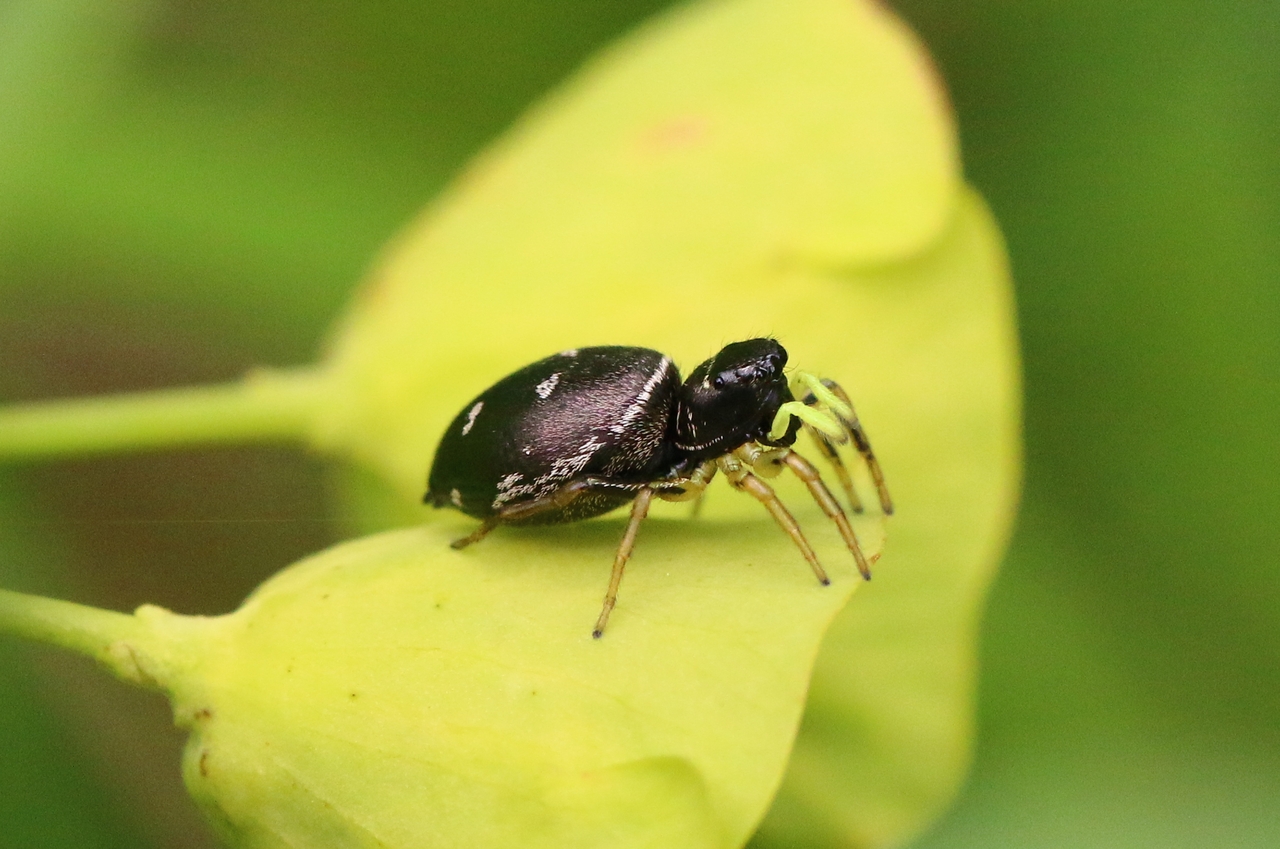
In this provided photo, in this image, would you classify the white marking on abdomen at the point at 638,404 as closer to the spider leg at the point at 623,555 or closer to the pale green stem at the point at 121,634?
the spider leg at the point at 623,555

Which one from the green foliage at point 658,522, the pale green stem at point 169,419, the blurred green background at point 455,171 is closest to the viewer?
the green foliage at point 658,522

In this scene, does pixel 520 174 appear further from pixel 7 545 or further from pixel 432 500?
pixel 7 545

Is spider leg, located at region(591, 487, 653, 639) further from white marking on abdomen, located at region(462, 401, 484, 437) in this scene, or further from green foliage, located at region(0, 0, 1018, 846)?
white marking on abdomen, located at region(462, 401, 484, 437)

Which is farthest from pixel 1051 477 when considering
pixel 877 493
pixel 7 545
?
pixel 7 545

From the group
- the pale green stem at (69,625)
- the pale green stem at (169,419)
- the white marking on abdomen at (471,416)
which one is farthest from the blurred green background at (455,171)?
the white marking on abdomen at (471,416)

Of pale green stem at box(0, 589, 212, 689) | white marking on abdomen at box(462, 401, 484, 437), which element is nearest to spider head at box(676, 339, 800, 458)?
white marking on abdomen at box(462, 401, 484, 437)

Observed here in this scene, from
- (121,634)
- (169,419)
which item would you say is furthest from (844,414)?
(169,419)
